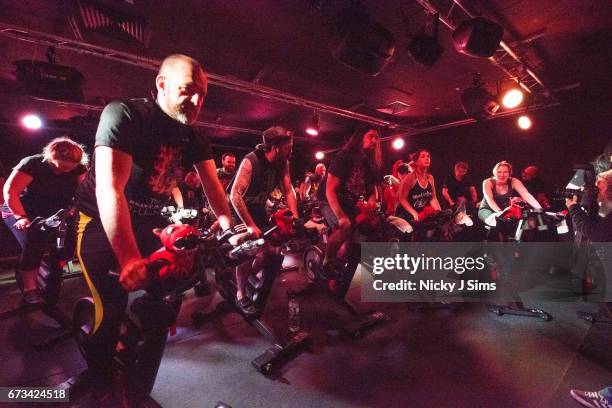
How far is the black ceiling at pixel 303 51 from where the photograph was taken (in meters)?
4.15

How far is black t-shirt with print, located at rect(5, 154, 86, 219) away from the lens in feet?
9.91

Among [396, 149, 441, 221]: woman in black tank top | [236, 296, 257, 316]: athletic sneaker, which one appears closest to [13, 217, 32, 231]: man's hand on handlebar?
[236, 296, 257, 316]: athletic sneaker

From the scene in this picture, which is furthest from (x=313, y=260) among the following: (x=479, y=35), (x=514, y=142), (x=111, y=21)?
(x=514, y=142)

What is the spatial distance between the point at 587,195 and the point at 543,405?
7.71 feet

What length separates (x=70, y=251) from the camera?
310cm

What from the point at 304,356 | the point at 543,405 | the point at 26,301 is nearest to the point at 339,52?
the point at 304,356

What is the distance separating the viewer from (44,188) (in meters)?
3.10

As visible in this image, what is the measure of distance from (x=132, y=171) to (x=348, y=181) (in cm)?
253

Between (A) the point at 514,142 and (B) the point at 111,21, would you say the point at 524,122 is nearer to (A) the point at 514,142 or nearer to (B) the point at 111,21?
(A) the point at 514,142

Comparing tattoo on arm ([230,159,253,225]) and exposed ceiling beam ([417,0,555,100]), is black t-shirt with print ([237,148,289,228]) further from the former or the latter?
exposed ceiling beam ([417,0,555,100])

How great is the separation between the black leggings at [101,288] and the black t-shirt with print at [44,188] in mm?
2208

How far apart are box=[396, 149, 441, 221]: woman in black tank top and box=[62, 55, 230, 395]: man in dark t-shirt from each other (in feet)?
11.4

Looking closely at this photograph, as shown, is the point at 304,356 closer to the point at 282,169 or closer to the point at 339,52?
the point at 282,169

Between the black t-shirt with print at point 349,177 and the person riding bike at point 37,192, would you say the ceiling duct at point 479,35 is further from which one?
the person riding bike at point 37,192
